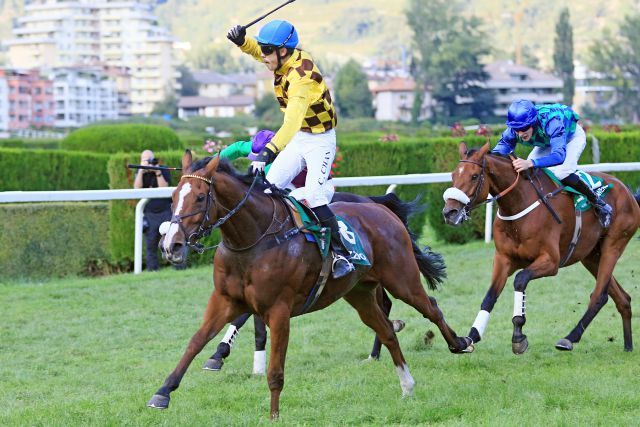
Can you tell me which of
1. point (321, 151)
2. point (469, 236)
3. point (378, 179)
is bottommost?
point (469, 236)

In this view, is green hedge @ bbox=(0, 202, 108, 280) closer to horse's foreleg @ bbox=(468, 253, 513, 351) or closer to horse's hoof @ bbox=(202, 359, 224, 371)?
horse's hoof @ bbox=(202, 359, 224, 371)

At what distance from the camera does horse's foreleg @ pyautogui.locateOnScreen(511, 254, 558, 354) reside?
6118mm

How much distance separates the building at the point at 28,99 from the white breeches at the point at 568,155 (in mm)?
107414

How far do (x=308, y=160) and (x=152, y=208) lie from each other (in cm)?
480

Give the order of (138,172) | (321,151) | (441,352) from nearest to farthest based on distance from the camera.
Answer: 1. (321,151)
2. (441,352)
3. (138,172)

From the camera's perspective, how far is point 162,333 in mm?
7715

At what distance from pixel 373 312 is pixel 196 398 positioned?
3.24 ft

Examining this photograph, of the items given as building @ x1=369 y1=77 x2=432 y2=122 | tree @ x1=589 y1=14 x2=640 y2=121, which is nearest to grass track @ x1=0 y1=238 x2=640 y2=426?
tree @ x1=589 y1=14 x2=640 y2=121

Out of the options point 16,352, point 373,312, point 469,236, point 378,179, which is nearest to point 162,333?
point 16,352

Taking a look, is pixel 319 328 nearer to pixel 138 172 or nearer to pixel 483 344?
pixel 483 344

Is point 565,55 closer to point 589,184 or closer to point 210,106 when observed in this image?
point 210,106

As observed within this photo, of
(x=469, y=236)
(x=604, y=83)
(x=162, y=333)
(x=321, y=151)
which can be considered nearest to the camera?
(x=321, y=151)

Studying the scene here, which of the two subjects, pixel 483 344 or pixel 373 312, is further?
pixel 483 344

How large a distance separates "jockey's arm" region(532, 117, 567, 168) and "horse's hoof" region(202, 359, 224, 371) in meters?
2.17
